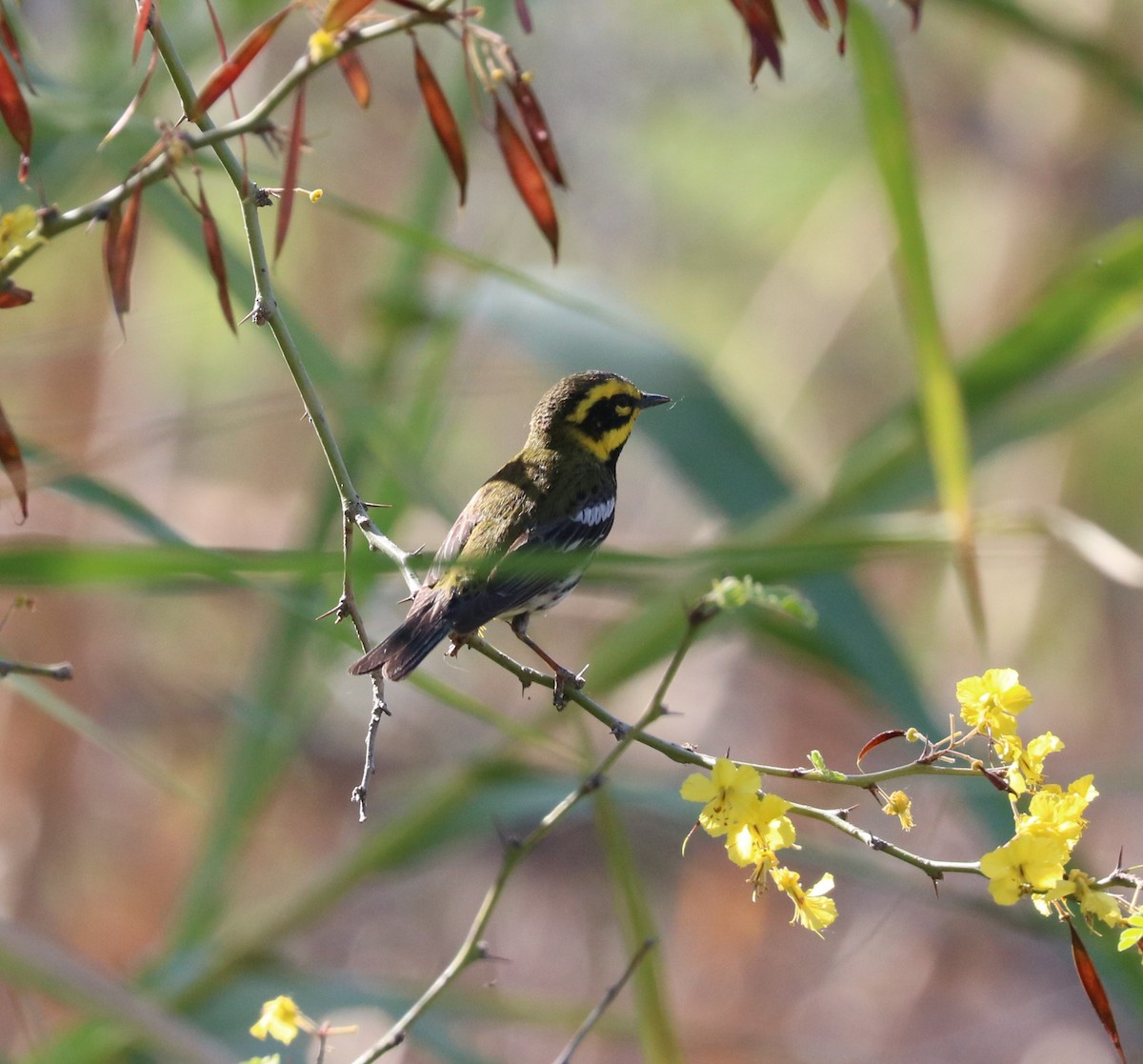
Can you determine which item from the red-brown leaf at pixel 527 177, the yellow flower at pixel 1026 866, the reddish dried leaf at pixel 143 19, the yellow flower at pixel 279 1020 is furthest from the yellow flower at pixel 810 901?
the reddish dried leaf at pixel 143 19

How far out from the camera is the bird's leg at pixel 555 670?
4.70 ft

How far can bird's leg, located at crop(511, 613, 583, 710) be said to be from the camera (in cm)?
143

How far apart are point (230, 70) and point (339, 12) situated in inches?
4.2

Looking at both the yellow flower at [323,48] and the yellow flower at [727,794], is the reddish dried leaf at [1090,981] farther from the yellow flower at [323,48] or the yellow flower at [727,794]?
the yellow flower at [323,48]

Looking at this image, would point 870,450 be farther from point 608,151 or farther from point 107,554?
point 608,151

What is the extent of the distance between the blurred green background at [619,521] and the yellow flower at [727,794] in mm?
744

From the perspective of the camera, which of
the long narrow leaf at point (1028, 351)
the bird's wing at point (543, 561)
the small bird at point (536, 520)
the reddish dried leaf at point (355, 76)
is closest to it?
the reddish dried leaf at point (355, 76)

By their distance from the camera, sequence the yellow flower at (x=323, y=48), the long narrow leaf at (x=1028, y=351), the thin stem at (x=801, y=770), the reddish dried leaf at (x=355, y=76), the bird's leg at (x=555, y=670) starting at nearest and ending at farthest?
1. the yellow flower at (x=323, y=48)
2. the thin stem at (x=801, y=770)
3. the reddish dried leaf at (x=355, y=76)
4. the bird's leg at (x=555, y=670)
5. the long narrow leaf at (x=1028, y=351)

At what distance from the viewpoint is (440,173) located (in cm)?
269

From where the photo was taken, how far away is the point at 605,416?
238 centimetres

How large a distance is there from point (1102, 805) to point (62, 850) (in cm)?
449

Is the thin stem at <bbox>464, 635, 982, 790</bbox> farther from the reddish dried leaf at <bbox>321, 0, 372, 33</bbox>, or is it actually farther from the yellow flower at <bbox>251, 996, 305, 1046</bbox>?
the reddish dried leaf at <bbox>321, 0, 372, 33</bbox>

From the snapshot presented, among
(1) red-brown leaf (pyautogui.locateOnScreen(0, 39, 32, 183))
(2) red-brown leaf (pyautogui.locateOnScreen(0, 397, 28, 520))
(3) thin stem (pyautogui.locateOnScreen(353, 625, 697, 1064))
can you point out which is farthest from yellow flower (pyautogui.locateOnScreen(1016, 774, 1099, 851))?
(1) red-brown leaf (pyautogui.locateOnScreen(0, 39, 32, 183))

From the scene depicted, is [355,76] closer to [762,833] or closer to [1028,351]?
[762,833]
